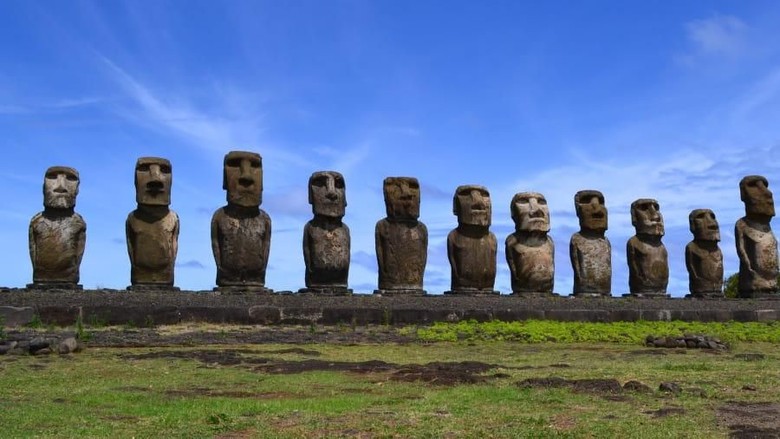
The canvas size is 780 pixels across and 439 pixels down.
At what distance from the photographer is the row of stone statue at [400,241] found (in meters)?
18.1

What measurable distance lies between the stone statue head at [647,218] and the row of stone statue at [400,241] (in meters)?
0.03

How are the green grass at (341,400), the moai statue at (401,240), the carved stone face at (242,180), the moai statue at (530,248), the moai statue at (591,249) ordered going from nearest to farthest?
the green grass at (341,400), the carved stone face at (242,180), the moai statue at (401,240), the moai statue at (530,248), the moai statue at (591,249)

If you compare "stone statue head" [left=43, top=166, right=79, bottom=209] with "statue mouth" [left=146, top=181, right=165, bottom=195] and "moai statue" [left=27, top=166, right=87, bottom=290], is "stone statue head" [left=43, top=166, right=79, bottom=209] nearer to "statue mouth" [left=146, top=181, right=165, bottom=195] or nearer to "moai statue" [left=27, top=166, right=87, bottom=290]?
"moai statue" [left=27, top=166, right=87, bottom=290]

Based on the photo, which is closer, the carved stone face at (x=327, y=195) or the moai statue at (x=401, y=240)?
the carved stone face at (x=327, y=195)

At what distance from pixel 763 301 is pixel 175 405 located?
18.6 meters

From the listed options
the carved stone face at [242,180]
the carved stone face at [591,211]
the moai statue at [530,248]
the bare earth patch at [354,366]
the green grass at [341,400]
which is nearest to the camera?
the green grass at [341,400]

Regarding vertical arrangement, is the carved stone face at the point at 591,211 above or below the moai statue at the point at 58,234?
above

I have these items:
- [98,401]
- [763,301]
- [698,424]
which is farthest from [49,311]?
[763,301]

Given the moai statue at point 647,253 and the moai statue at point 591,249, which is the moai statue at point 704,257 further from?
the moai statue at point 591,249

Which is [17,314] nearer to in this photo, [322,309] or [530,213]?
[322,309]

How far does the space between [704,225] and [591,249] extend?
12.4ft

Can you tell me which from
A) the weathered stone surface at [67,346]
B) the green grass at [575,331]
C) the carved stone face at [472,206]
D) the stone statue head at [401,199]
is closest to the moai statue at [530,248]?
the carved stone face at [472,206]

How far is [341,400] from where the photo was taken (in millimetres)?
7723

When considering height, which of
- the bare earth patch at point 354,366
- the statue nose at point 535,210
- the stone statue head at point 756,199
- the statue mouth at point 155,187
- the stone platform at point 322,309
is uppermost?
the stone statue head at point 756,199
